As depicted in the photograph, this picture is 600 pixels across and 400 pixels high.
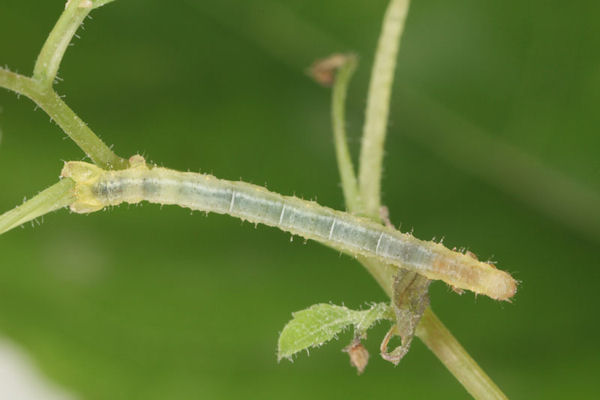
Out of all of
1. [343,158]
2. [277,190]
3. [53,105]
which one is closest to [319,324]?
[343,158]

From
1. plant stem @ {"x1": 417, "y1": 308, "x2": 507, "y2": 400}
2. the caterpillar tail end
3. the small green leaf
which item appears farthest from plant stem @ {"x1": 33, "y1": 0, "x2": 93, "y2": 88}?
plant stem @ {"x1": 417, "y1": 308, "x2": 507, "y2": 400}

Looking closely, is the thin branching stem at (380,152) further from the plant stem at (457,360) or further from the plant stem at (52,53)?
the plant stem at (52,53)

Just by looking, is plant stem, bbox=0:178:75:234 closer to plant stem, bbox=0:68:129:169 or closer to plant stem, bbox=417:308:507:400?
plant stem, bbox=0:68:129:169

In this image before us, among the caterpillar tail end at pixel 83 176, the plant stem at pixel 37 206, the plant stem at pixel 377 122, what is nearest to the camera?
the plant stem at pixel 37 206

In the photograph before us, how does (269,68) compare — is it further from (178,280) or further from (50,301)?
(50,301)

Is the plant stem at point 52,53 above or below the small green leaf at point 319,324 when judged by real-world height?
above

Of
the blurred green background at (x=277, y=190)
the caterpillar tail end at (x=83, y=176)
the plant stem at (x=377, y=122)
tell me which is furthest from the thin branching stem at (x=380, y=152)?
the blurred green background at (x=277, y=190)
